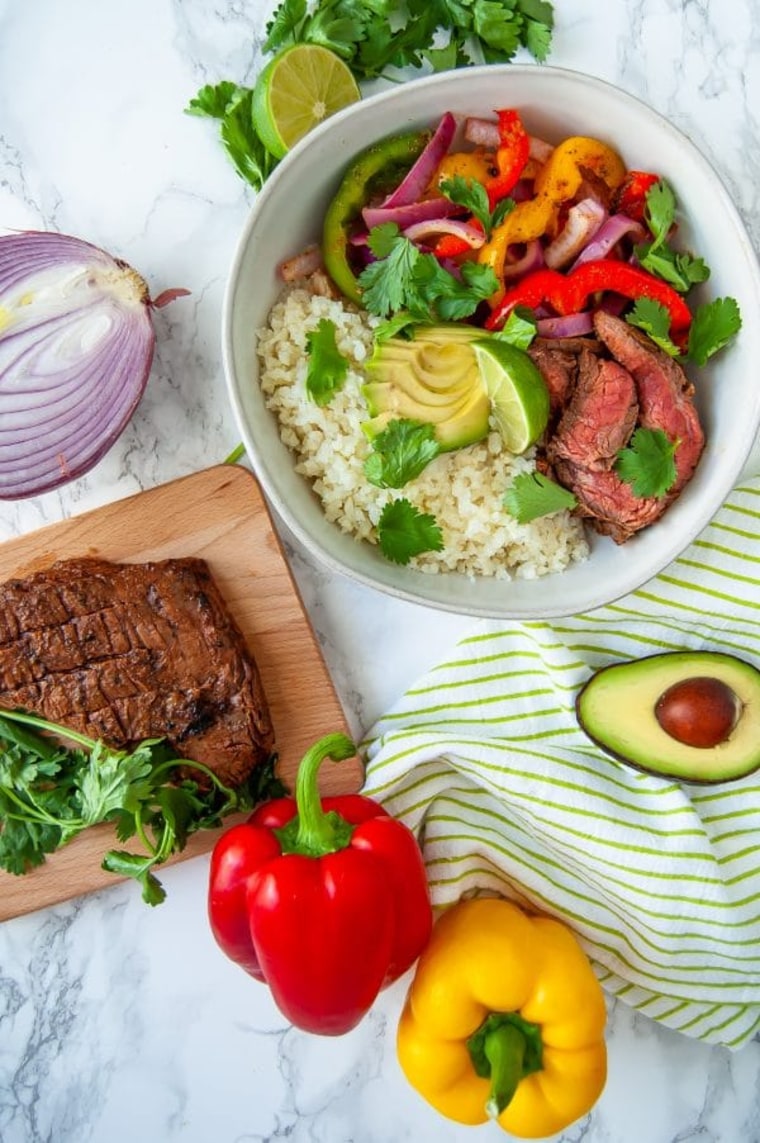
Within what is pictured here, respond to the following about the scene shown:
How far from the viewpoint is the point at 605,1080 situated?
222cm

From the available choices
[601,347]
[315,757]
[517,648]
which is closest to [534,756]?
[517,648]

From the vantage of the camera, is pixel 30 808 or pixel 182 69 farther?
pixel 182 69

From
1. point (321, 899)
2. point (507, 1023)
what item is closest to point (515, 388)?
point (321, 899)

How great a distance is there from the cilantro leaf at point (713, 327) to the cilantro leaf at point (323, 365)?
0.66 m

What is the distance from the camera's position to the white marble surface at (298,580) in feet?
7.34

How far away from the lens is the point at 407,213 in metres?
2.00

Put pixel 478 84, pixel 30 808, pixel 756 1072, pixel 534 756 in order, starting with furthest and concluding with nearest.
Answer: pixel 756 1072
pixel 534 756
pixel 30 808
pixel 478 84

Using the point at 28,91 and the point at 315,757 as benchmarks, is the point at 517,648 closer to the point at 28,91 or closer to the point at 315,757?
the point at 315,757

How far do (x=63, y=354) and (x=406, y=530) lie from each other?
2.58ft

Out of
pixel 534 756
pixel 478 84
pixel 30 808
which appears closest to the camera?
pixel 478 84

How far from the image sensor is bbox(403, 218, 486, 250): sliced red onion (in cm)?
199

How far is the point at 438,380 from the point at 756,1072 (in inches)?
66.0

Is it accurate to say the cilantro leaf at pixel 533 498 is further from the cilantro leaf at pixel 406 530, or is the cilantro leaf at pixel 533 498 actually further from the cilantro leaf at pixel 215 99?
the cilantro leaf at pixel 215 99

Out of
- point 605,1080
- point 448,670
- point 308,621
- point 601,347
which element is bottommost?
point 605,1080
